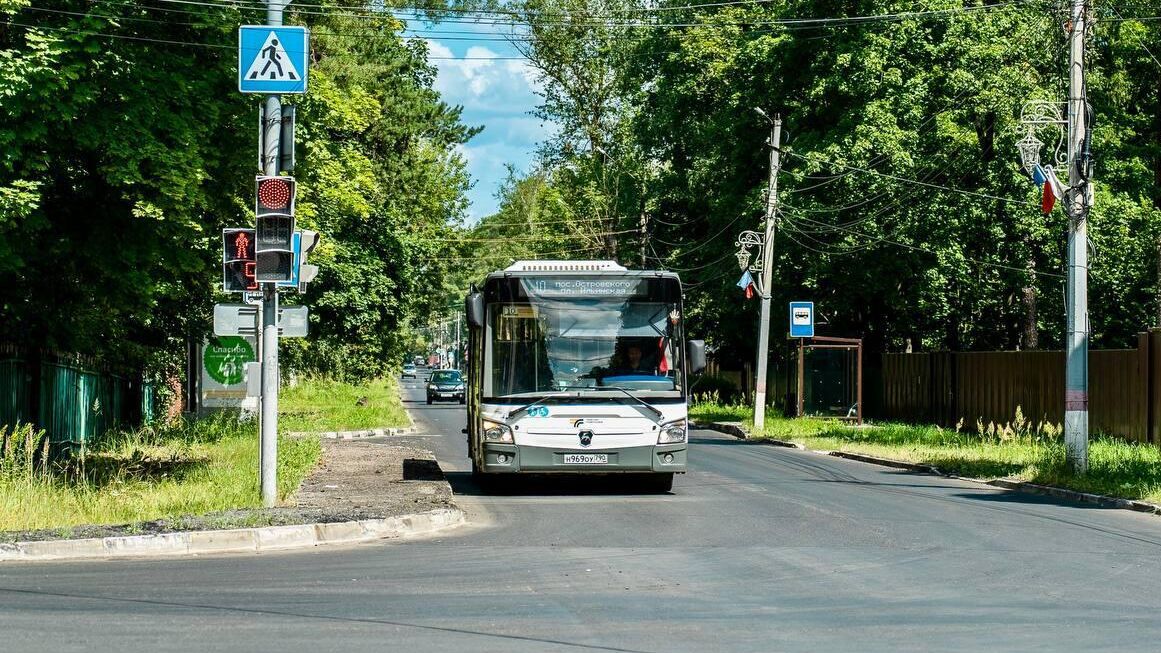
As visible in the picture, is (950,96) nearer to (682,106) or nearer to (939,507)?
(682,106)

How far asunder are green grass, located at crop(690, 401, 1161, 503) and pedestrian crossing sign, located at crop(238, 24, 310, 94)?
1122 cm

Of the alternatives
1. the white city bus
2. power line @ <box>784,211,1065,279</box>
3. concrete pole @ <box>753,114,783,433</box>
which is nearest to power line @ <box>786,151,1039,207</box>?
concrete pole @ <box>753,114,783,433</box>

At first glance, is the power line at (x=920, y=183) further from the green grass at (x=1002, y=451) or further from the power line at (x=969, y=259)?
the green grass at (x=1002, y=451)

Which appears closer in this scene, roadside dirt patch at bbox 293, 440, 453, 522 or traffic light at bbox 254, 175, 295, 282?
traffic light at bbox 254, 175, 295, 282

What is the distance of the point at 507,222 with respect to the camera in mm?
93125

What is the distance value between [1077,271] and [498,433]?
896 centimetres

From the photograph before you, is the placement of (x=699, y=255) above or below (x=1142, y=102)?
below

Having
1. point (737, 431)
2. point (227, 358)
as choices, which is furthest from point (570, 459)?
point (737, 431)

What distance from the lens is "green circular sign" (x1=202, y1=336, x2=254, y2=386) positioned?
2927 cm

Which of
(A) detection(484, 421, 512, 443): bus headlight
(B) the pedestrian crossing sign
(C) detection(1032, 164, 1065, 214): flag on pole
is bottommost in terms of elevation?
(A) detection(484, 421, 512, 443): bus headlight

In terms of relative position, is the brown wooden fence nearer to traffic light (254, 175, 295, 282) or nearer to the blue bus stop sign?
the blue bus stop sign

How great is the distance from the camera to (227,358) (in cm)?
2942

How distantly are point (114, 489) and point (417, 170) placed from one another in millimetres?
37655

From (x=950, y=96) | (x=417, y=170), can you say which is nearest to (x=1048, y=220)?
(x=950, y=96)
